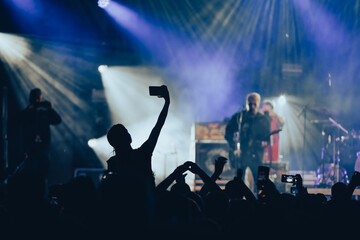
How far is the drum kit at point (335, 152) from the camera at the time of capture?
1041cm

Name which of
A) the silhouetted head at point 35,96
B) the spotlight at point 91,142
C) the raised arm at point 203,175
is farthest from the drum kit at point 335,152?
the raised arm at point 203,175

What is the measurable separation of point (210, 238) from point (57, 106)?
10.1m

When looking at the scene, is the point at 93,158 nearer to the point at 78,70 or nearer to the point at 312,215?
the point at 78,70

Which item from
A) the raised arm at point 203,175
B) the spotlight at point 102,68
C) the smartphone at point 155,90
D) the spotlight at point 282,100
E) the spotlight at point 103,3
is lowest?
the raised arm at point 203,175

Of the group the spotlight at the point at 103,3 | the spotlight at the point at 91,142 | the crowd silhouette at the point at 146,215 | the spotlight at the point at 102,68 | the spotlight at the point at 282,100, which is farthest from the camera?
the spotlight at the point at 282,100

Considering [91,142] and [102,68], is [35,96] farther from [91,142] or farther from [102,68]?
[102,68]

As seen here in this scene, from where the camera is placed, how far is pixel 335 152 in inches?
426

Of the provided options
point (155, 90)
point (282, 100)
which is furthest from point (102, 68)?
point (155, 90)

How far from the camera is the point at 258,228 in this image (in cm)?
252

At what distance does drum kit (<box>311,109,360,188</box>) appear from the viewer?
34.2ft

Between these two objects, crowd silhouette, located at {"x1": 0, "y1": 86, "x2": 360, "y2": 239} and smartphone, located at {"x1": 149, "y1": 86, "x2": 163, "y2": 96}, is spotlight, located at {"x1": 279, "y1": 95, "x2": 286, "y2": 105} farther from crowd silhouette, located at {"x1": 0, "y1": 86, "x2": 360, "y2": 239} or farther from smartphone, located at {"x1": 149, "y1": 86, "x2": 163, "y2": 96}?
crowd silhouette, located at {"x1": 0, "y1": 86, "x2": 360, "y2": 239}

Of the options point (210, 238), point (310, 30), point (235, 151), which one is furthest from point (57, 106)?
point (210, 238)

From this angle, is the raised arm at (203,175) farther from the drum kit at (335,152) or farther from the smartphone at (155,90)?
the drum kit at (335,152)

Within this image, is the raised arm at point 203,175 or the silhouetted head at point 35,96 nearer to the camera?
the raised arm at point 203,175
